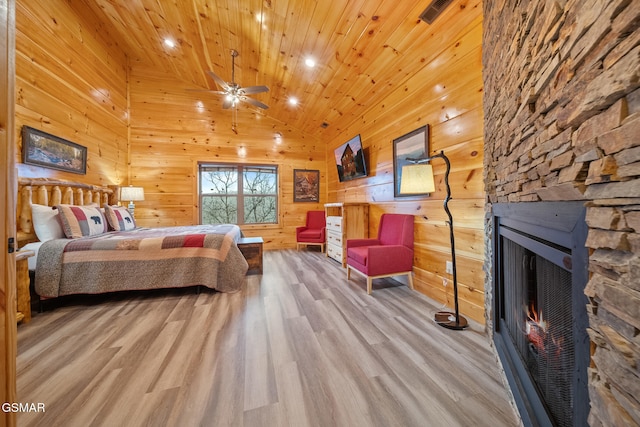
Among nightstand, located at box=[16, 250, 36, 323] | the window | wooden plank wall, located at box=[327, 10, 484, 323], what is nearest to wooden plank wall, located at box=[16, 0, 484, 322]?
wooden plank wall, located at box=[327, 10, 484, 323]

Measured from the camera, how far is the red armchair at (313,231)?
5.12 m

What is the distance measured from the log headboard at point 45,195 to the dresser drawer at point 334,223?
3.79 m

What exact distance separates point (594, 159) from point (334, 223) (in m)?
3.64

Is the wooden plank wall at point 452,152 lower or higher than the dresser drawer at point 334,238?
higher

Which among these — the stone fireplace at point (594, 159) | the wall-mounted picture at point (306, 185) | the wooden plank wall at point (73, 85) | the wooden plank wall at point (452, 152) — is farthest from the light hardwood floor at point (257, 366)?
the wall-mounted picture at point (306, 185)

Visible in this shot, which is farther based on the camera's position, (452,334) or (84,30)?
(84,30)

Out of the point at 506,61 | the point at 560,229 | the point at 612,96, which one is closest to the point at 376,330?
the point at 560,229

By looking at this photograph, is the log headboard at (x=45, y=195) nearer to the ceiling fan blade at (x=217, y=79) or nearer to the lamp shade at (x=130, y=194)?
the lamp shade at (x=130, y=194)

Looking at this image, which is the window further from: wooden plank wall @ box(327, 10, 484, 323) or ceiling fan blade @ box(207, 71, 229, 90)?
wooden plank wall @ box(327, 10, 484, 323)

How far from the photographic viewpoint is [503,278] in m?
1.48

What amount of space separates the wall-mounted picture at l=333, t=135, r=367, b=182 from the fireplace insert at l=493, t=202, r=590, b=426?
2752 millimetres

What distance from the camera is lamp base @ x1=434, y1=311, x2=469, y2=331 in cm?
191

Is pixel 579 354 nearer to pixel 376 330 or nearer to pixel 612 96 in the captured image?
pixel 612 96

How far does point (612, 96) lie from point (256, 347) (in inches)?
80.5
